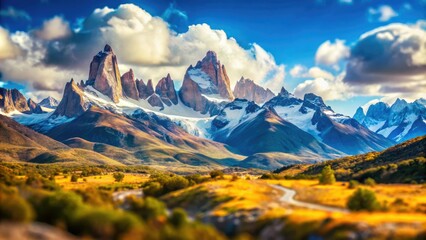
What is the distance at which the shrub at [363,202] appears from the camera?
325ft

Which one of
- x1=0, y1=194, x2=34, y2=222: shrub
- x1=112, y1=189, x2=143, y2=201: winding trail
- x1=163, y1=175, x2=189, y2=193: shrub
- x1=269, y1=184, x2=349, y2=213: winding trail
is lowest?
x1=112, y1=189, x2=143, y2=201: winding trail

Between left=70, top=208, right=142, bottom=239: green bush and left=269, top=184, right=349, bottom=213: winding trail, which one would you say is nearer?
left=70, top=208, right=142, bottom=239: green bush

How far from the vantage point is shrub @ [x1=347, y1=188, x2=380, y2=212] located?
3895 inches

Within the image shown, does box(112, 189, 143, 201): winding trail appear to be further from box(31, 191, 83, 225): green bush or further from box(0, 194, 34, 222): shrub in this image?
box(0, 194, 34, 222): shrub

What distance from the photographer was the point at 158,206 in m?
99.8

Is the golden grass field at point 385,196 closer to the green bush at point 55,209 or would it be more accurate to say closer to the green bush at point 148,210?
the green bush at point 148,210

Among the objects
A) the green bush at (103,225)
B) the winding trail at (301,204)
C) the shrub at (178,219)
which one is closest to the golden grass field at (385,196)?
the winding trail at (301,204)

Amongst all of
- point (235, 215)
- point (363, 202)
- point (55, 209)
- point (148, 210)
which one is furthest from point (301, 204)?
point (55, 209)

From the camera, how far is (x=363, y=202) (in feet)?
334

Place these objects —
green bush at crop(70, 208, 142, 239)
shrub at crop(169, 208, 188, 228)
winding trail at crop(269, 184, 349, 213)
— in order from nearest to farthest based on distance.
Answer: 1. green bush at crop(70, 208, 142, 239)
2. shrub at crop(169, 208, 188, 228)
3. winding trail at crop(269, 184, 349, 213)

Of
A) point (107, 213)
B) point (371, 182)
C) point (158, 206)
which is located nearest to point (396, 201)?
point (371, 182)

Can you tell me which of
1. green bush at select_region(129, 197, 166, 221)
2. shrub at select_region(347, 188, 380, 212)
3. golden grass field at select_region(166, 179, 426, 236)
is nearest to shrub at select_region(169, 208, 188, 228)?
green bush at select_region(129, 197, 166, 221)

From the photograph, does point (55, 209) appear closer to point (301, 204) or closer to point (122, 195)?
point (301, 204)

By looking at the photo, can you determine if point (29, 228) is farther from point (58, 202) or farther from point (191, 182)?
point (191, 182)
